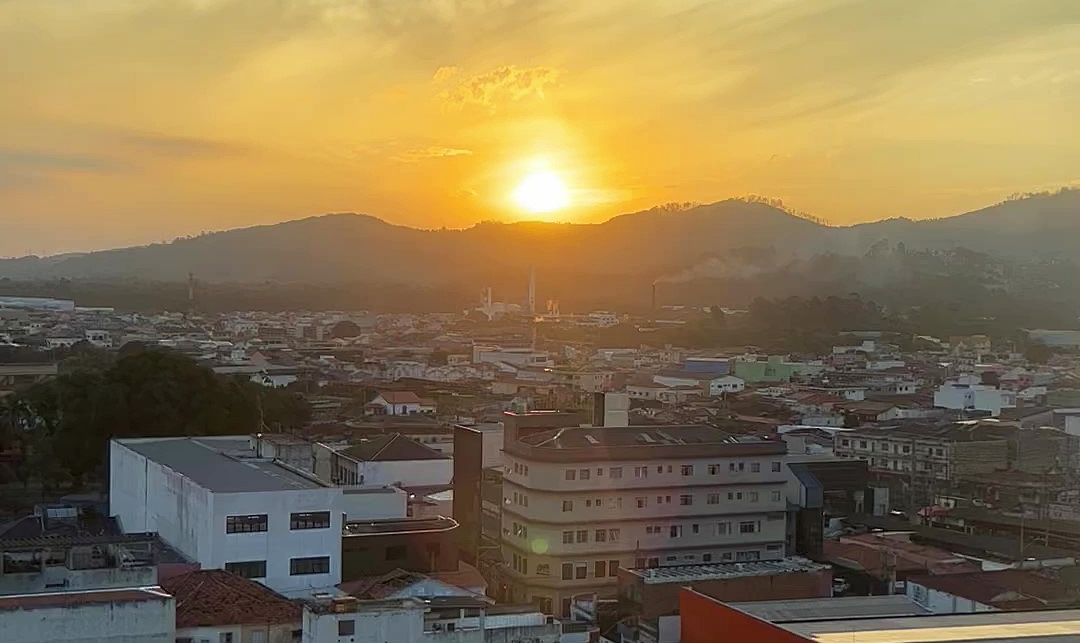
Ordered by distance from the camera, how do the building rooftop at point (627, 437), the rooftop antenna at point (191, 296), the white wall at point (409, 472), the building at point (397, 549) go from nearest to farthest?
1. the building at point (397, 549)
2. the building rooftop at point (627, 437)
3. the white wall at point (409, 472)
4. the rooftop antenna at point (191, 296)

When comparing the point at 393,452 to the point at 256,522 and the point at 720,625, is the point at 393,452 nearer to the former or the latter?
the point at 256,522

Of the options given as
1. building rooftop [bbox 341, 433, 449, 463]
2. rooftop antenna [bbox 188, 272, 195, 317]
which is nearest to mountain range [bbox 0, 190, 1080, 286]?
rooftop antenna [bbox 188, 272, 195, 317]

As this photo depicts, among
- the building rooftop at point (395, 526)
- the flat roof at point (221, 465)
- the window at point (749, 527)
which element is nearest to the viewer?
the flat roof at point (221, 465)

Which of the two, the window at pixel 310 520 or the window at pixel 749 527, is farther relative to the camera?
the window at pixel 749 527

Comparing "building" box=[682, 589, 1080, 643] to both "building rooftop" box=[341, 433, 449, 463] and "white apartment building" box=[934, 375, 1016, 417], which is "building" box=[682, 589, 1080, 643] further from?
"white apartment building" box=[934, 375, 1016, 417]

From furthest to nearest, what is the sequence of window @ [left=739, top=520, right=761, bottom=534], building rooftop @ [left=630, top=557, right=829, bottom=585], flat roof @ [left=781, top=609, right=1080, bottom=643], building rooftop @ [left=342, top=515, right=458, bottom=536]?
window @ [left=739, top=520, right=761, bottom=534] < building rooftop @ [left=342, top=515, right=458, bottom=536] < building rooftop @ [left=630, top=557, right=829, bottom=585] < flat roof @ [left=781, top=609, right=1080, bottom=643]

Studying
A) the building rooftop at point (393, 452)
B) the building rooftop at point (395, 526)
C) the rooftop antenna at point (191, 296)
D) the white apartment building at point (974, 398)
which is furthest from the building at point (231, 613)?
the rooftop antenna at point (191, 296)

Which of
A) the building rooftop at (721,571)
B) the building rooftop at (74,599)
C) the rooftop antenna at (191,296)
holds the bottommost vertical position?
the building rooftop at (721,571)

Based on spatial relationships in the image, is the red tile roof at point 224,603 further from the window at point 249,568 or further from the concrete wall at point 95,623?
the window at point 249,568
